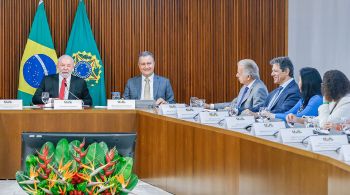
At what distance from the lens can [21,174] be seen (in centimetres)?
208

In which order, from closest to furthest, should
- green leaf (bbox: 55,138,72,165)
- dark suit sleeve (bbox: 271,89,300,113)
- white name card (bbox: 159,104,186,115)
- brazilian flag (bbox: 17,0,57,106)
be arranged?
1. green leaf (bbox: 55,138,72,165)
2. white name card (bbox: 159,104,186,115)
3. dark suit sleeve (bbox: 271,89,300,113)
4. brazilian flag (bbox: 17,0,57,106)

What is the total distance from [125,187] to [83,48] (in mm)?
6116

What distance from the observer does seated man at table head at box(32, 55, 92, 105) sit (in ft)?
22.5

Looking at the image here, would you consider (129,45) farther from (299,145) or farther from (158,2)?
(299,145)

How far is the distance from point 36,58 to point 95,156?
19.8ft

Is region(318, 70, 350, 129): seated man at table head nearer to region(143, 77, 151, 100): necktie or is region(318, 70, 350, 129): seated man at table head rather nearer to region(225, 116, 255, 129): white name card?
region(225, 116, 255, 129): white name card

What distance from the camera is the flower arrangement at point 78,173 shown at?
1.97 meters

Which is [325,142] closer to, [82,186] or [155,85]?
[82,186]

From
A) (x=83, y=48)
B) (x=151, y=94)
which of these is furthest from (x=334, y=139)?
(x=83, y=48)

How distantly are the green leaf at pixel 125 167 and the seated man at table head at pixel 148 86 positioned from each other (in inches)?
198

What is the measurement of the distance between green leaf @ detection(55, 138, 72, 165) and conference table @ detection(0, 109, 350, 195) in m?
0.94

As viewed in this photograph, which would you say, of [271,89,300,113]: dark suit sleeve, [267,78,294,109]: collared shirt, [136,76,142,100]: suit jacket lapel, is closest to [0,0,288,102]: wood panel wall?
[136,76,142,100]: suit jacket lapel

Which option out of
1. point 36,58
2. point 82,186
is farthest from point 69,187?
point 36,58

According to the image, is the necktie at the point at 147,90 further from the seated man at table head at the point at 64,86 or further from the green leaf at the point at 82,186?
the green leaf at the point at 82,186
